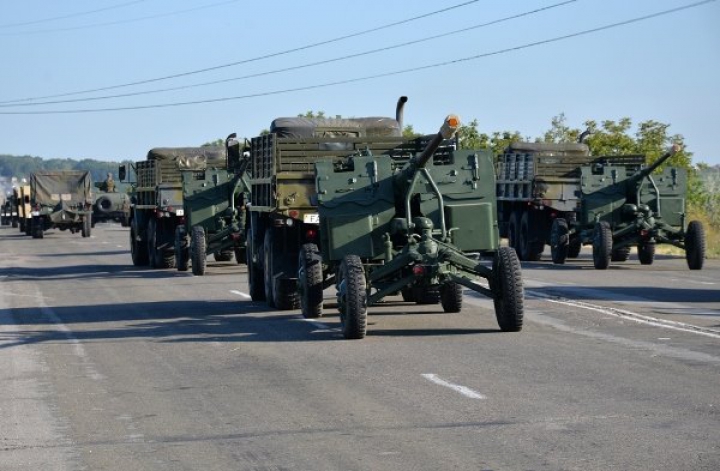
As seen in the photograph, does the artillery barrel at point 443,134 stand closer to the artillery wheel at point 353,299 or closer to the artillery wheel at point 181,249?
the artillery wheel at point 353,299

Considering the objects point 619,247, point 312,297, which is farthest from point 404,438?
point 619,247

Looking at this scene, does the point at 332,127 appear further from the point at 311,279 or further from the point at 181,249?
the point at 181,249

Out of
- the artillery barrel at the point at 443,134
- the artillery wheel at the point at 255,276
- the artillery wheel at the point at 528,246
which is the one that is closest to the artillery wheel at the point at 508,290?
the artillery barrel at the point at 443,134

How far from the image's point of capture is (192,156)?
114 ft

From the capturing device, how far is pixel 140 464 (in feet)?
29.4

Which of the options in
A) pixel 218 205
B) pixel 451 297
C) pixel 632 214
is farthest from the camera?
pixel 632 214

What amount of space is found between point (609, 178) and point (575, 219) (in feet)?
6.88

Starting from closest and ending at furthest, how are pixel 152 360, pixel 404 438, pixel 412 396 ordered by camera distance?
pixel 404 438
pixel 412 396
pixel 152 360

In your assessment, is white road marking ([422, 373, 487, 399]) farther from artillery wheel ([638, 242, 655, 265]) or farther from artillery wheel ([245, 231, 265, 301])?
artillery wheel ([638, 242, 655, 265])

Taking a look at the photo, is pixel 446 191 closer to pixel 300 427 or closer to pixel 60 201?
pixel 300 427

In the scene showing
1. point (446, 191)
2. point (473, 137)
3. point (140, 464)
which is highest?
point (473, 137)

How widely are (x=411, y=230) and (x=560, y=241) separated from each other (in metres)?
14.8

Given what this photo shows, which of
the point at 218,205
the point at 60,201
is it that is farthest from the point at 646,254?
the point at 60,201

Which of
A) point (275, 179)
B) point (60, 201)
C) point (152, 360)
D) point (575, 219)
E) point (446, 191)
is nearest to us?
point (152, 360)
